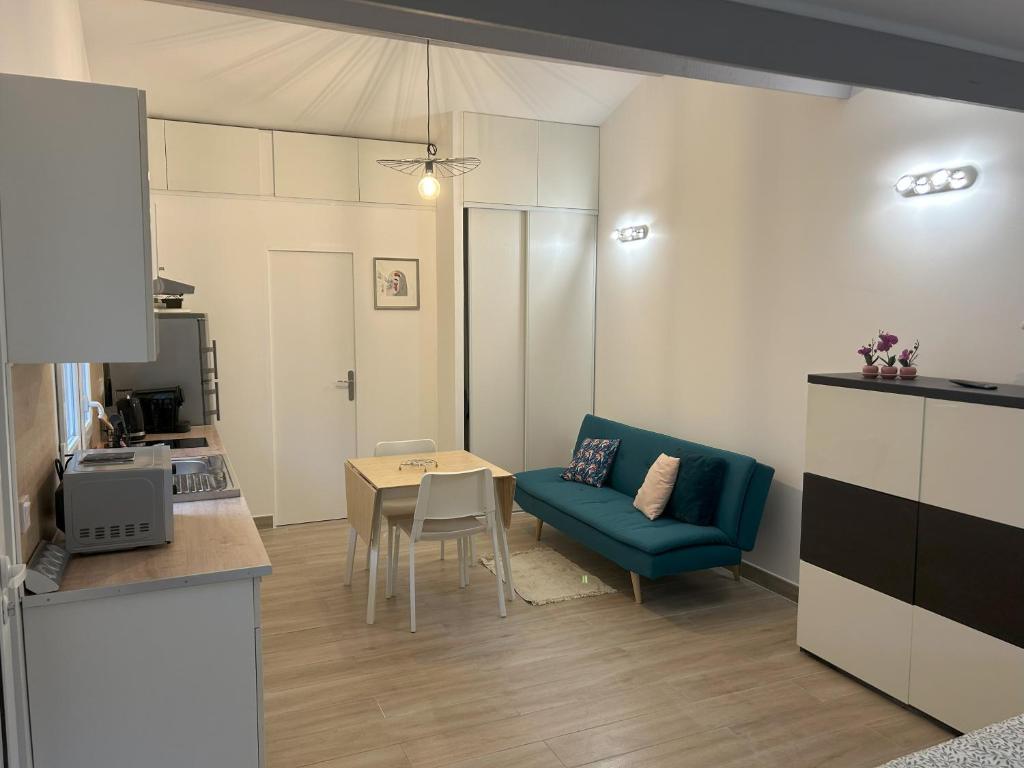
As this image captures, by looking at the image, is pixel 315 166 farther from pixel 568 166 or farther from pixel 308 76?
pixel 568 166

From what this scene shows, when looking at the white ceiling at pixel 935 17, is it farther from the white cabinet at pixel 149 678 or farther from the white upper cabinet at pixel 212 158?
the white upper cabinet at pixel 212 158

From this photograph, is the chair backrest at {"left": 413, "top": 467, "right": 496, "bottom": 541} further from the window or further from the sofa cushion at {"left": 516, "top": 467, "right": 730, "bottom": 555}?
the window

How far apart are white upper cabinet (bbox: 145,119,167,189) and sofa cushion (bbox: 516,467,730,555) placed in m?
3.25

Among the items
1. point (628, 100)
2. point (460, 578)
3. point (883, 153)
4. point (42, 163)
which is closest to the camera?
point (42, 163)

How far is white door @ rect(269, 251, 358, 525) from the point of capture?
5531mm

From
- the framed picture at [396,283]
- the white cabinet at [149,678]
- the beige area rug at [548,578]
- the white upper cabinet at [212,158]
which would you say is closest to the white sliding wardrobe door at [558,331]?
the framed picture at [396,283]

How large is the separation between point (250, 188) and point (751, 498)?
13.2ft

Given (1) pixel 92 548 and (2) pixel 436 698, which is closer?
(1) pixel 92 548

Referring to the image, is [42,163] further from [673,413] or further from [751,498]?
[673,413]

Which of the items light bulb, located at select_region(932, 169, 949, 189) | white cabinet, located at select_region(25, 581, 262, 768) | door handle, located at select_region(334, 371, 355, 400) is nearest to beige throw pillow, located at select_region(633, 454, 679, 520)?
light bulb, located at select_region(932, 169, 949, 189)

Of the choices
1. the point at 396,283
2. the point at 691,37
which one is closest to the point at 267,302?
the point at 396,283

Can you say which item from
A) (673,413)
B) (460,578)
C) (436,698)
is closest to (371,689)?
(436,698)

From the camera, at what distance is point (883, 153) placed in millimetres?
3562

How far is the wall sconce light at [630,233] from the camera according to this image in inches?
209
